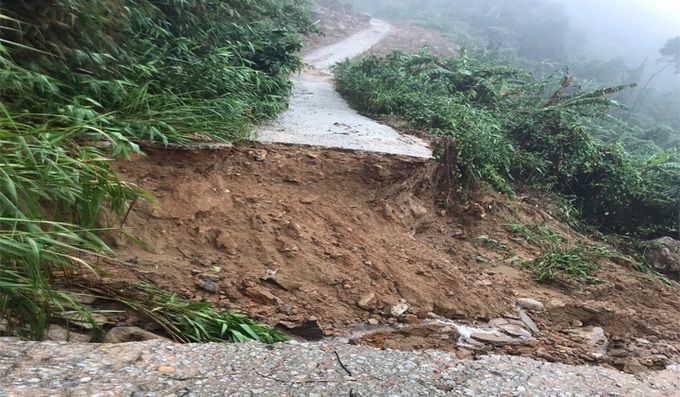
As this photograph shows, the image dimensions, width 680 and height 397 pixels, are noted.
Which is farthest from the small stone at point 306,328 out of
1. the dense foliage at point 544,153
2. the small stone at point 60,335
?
the dense foliage at point 544,153

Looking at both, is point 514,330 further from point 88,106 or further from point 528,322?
point 88,106

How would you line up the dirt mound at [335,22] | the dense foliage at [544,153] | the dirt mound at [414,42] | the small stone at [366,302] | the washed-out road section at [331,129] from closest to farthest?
the small stone at [366,302]
the washed-out road section at [331,129]
the dense foliage at [544,153]
the dirt mound at [335,22]
the dirt mound at [414,42]

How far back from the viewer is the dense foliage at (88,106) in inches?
75.8

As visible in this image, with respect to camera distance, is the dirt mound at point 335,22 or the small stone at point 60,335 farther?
the dirt mound at point 335,22

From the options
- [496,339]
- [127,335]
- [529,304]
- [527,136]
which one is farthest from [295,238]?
[527,136]

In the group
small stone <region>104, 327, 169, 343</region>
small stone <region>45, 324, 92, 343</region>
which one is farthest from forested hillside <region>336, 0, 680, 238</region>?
small stone <region>45, 324, 92, 343</region>

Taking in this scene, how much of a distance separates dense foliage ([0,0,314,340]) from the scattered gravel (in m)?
0.35

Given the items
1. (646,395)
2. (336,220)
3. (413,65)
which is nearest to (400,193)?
(336,220)

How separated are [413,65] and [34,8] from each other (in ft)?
26.4

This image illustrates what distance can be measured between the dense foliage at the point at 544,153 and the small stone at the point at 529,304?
1845mm

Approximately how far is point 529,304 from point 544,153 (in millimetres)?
4102

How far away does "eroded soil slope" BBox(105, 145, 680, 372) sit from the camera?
2.97m

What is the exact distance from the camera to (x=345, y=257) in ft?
11.6

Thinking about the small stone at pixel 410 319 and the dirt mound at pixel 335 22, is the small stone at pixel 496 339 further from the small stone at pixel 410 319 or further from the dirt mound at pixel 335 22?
the dirt mound at pixel 335 22
